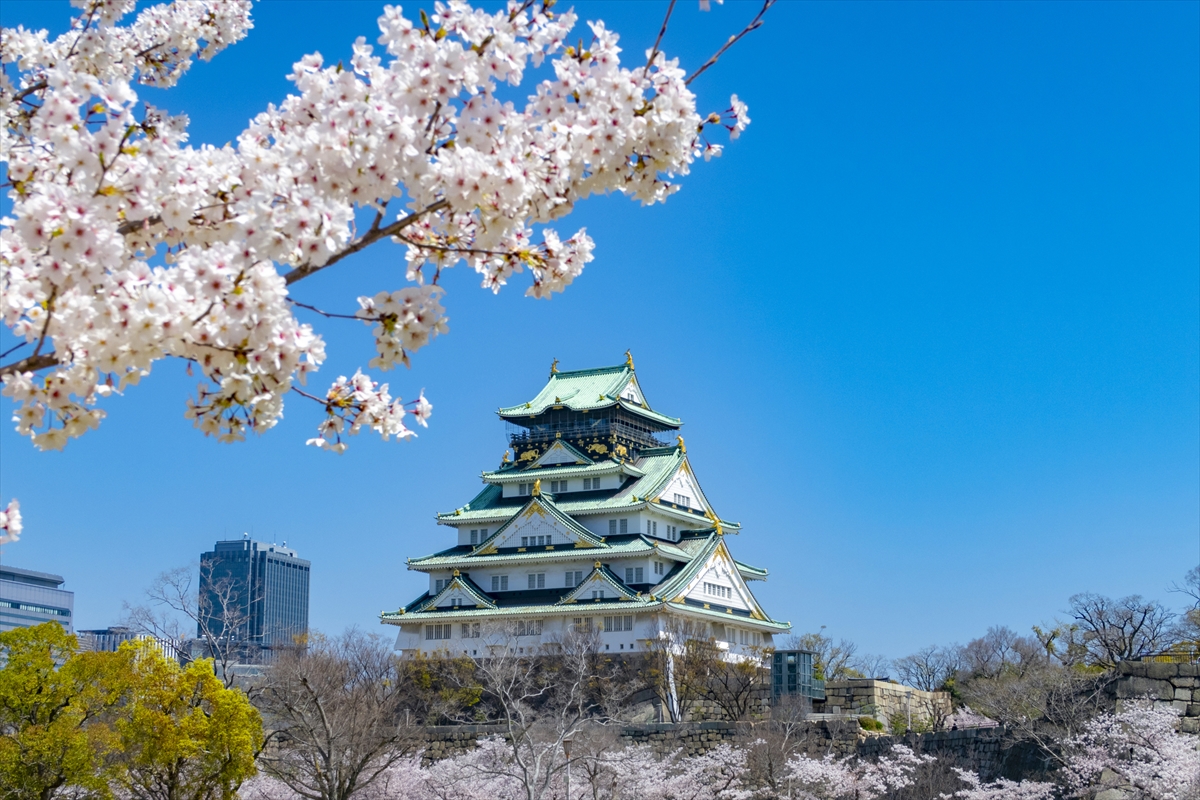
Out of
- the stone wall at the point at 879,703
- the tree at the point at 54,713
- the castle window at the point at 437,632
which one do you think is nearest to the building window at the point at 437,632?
the castle window at the point at 437,632

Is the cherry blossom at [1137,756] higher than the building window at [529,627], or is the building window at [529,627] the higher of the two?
the building window at [529,627]

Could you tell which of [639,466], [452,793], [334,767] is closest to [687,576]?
[639,466]

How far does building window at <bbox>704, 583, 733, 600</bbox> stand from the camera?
50434mm

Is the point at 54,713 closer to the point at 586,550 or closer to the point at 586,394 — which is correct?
the point at 586,550

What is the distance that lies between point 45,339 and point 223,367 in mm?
837

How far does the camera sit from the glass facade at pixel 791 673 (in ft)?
133

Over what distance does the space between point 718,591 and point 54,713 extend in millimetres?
30127

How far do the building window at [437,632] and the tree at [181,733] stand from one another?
22.1 meters

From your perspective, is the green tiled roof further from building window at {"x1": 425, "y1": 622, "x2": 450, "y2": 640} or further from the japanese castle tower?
building window at {"x1": 425, "y1": 622, "x2": 450, "y2": 640}

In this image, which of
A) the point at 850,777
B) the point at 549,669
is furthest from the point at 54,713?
the point at 549,669

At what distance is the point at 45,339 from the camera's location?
543 cm

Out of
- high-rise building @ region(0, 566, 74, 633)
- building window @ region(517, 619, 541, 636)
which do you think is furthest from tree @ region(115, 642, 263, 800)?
high-rise building @ region(0, 566, 74, 633)

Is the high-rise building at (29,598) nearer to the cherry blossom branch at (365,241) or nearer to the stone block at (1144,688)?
the stone block at (1144,688)

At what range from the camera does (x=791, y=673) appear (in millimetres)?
40750
